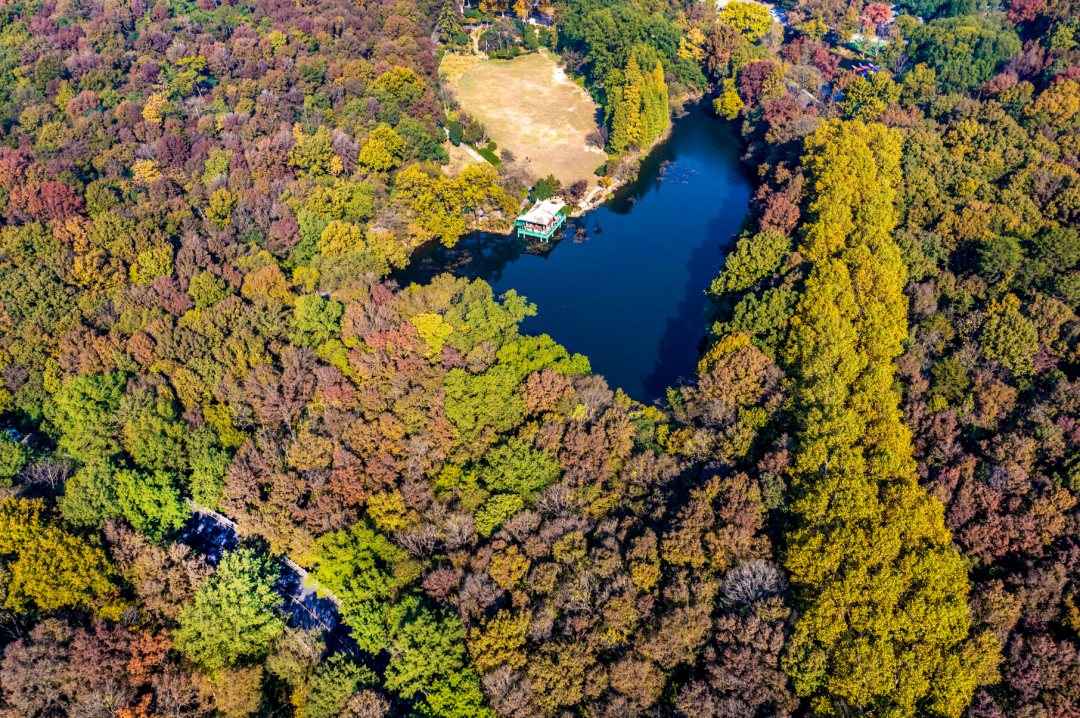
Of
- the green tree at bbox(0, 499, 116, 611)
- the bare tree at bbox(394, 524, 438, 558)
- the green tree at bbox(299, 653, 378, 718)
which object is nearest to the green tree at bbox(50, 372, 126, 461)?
the green tree at bbox(0, 499, 116, 611)

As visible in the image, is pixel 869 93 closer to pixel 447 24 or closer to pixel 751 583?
pixel 447 24

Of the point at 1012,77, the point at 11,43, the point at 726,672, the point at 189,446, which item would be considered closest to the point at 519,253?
the point at 189,446

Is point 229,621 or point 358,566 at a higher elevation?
point 358,566

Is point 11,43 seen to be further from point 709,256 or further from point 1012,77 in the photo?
point 1012,77

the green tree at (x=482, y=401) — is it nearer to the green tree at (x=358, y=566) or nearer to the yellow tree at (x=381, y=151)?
the green tree at (x=358, y=566)

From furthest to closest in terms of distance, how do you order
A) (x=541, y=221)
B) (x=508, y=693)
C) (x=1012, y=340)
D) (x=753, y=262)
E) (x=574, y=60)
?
(x=574, y=60), (x=541, y=221), (x=753, y=262), (x=1012, y=340), (x=508, y=693)

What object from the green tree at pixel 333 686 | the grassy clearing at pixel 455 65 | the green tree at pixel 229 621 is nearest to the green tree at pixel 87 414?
the green tree at pixel 229 621

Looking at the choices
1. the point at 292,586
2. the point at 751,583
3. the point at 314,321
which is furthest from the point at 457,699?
the point at 314,321
